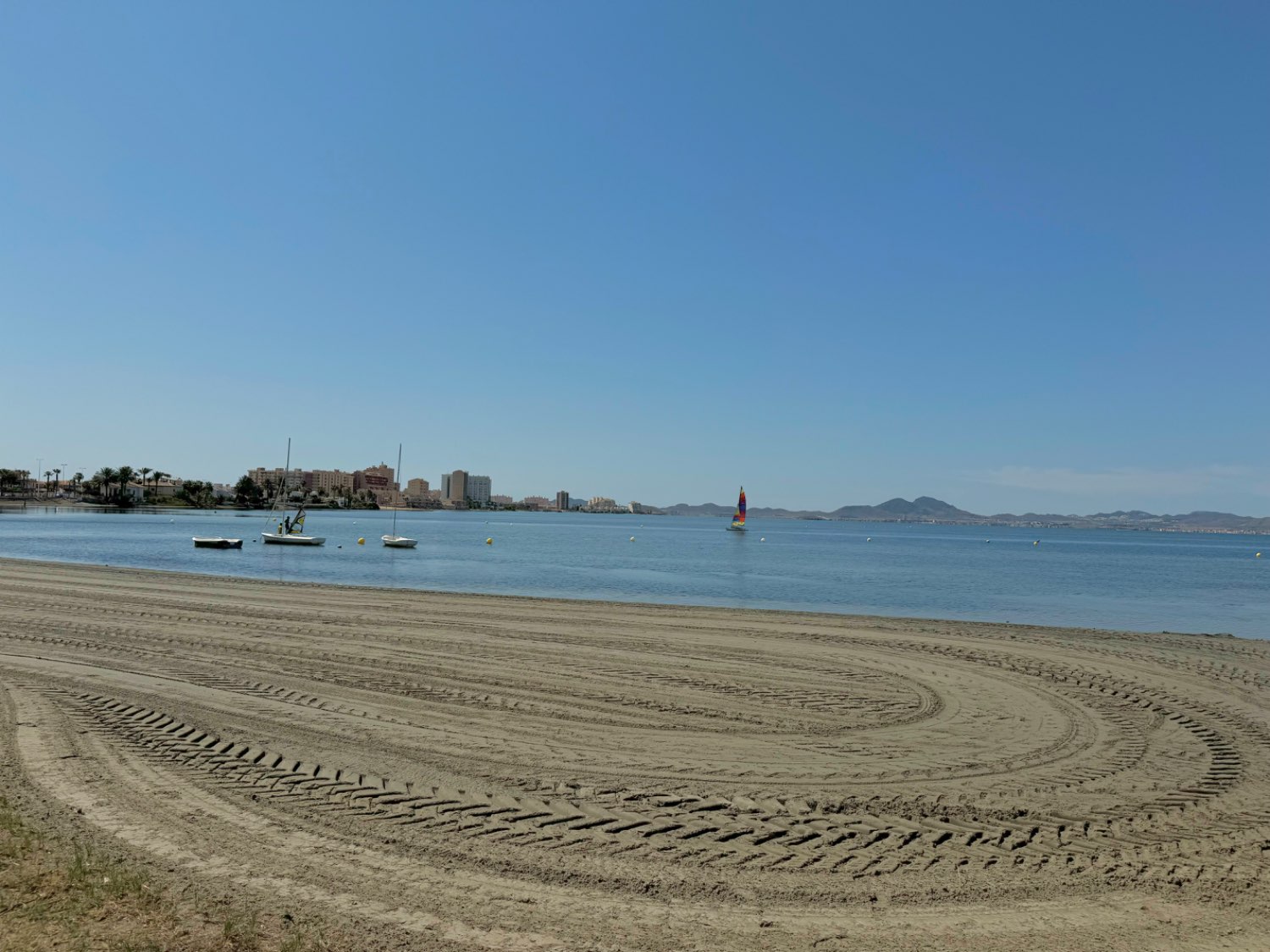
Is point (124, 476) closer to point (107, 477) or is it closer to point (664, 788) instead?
point (107, 477)

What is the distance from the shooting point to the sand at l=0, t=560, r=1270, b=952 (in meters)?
5.06

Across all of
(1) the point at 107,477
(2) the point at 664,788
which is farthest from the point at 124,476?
(2) the point at 664,788

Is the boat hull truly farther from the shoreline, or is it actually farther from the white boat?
the shoreline

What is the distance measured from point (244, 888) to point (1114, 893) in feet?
18.2

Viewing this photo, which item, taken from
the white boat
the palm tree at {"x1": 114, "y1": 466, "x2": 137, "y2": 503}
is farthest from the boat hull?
the palm tree at {"x1": 114, "y1": 466, "x2": 137, "y2": 503}

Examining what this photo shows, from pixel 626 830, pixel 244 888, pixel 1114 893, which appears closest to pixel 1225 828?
pixel 1114 893

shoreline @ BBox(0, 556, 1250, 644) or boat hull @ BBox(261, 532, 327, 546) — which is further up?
boat hull @ BBox(261, 532, 327, 546)

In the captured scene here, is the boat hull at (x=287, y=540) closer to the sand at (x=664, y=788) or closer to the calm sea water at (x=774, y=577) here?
the calm sea water at (x=774, y=577)

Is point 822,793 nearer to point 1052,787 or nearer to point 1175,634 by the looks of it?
point 1052,787

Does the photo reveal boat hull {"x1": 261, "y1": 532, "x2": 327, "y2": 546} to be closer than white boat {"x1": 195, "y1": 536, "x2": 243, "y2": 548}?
No

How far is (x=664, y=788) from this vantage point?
7.33 metres

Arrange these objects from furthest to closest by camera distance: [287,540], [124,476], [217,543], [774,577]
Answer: [124,476] < [287,540] < [217,543] < [774,577]

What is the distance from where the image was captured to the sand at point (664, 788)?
5059 millimetres

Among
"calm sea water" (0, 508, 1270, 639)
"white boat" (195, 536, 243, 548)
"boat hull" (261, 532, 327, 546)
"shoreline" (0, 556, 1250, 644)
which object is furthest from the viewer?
"boat hull" (261, 532, 327, 546)
